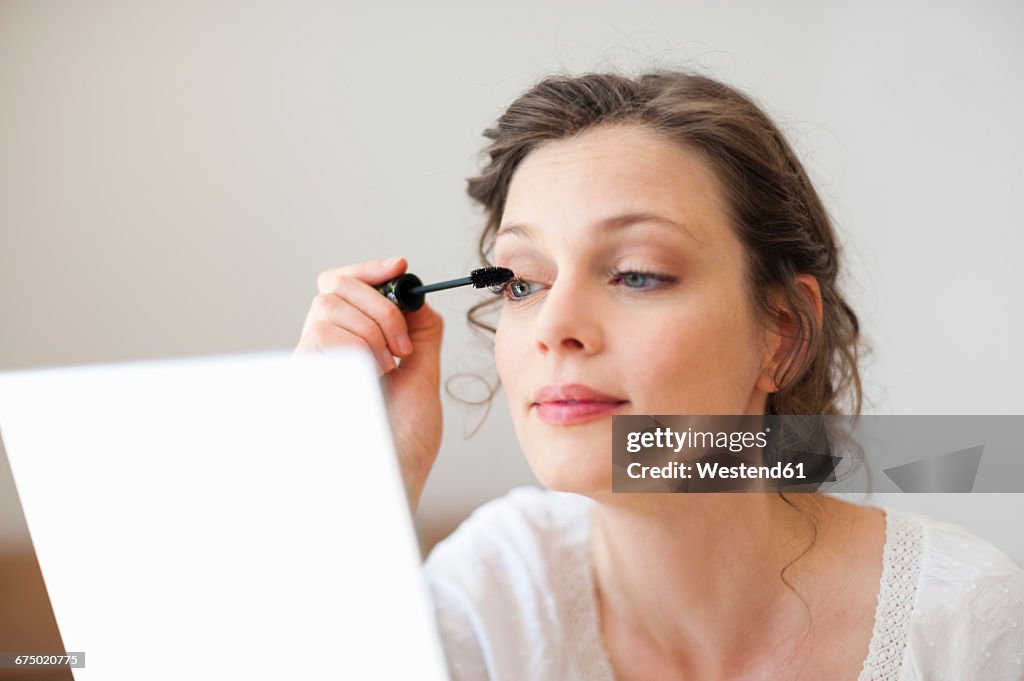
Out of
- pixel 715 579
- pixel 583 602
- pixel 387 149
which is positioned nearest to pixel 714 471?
pixel 715 579

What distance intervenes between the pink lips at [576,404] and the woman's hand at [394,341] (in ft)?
0.61

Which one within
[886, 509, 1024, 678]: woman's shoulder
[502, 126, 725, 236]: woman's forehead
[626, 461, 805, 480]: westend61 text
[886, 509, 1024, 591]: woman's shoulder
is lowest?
[886, 509, 1024, 678]: woman's shoulder

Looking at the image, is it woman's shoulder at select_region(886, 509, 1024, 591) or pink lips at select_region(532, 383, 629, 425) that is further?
woman's shoulder at select_region(886, 509, 1024, 591)

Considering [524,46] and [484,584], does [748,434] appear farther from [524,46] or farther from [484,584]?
[524,46]

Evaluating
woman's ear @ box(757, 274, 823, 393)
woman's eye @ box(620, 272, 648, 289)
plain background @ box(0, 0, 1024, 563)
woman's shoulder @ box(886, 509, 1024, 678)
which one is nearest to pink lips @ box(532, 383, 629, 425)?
woman's eye @ box(620, 272, 648, 289)

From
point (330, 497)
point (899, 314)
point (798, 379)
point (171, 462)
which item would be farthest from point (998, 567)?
point (171, 462)

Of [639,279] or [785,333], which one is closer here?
[639,279]

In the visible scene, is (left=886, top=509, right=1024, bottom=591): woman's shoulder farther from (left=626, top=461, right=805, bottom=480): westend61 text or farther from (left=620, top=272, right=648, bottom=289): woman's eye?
(left=620, top=272, right=648, bottom=289): woman's eye

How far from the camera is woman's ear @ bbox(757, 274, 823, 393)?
100 centimetres

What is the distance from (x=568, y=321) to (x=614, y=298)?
0.19 ft

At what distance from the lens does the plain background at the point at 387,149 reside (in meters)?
1.29

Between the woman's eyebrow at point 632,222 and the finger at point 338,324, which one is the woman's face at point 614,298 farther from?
the finger at point 338,324

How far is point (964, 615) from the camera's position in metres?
1.00

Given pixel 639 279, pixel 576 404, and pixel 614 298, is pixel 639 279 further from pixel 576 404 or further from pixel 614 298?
pixel 576 404
